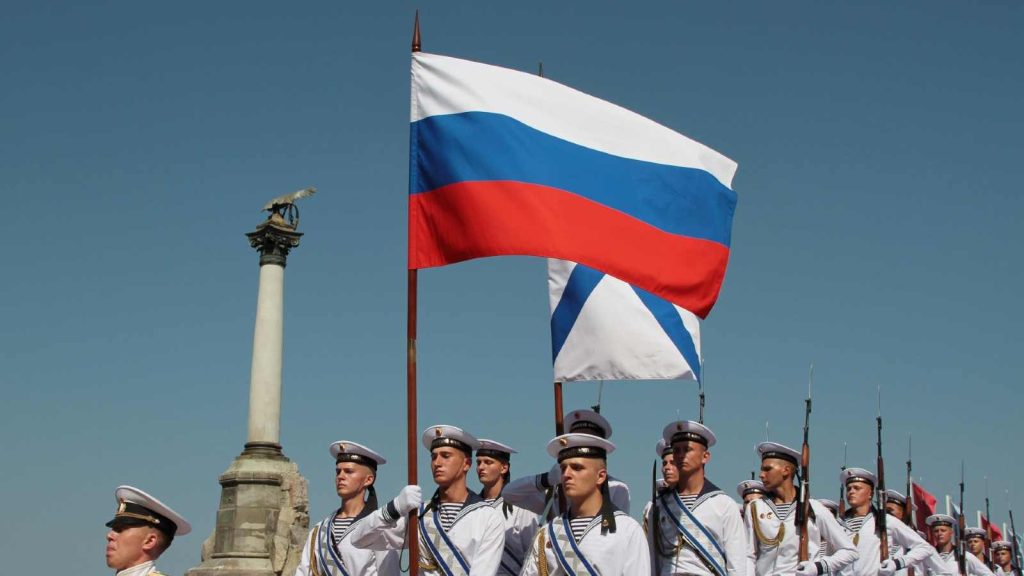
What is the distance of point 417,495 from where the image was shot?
809 cm

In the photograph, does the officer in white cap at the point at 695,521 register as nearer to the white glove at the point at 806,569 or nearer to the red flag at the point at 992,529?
the white glove at the point at 806,569

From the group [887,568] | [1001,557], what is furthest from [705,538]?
[1001,557]

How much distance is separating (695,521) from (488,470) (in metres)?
1.85

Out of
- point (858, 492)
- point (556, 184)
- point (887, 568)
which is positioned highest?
point (556, 184)

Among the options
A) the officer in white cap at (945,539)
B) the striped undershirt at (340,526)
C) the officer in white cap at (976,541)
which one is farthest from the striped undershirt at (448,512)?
the officer in white cap at (976,541)

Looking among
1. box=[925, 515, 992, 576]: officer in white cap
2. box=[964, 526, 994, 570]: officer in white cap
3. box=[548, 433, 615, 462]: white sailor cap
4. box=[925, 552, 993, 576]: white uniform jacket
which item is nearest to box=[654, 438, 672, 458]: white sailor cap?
box=[548, 433, 615, 462]: white sailor cap

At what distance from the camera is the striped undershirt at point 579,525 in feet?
25.0

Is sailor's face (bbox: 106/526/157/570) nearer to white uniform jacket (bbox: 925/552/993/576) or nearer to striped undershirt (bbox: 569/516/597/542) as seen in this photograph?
striped undershirt (bbox: 569/516/597/542)

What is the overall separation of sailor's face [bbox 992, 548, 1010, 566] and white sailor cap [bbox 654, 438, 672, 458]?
1612 centimetres

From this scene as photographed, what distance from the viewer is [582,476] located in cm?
773

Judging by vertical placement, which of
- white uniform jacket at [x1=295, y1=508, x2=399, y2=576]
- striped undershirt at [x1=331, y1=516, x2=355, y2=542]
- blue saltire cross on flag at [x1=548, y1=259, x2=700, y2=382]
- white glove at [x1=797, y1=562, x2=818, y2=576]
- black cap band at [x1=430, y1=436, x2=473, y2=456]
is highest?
blue saltire cross on flag at [x1=548, y1=259, x2=700, y2=382]

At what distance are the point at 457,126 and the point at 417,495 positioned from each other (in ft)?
9.21

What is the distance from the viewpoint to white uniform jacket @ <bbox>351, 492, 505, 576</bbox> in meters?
8.48

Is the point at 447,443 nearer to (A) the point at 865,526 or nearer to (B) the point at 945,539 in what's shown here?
(A) the point at 865,526
